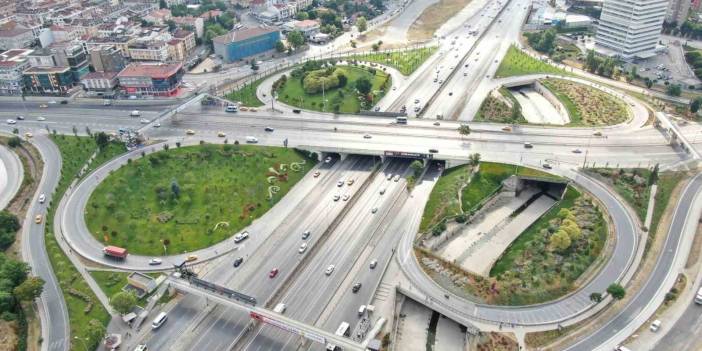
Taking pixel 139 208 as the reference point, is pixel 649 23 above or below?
above

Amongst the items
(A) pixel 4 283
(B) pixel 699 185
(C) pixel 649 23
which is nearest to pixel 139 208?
(A) pixel 4 283

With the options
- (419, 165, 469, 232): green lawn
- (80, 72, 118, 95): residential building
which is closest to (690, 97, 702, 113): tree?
(419, 165, 469, 232): green lawn

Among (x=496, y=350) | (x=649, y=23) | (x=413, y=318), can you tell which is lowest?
(x=413, y=318)

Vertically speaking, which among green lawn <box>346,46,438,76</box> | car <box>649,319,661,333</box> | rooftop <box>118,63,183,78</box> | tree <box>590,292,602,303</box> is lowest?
green lawn <box>346,46,438,76</box>

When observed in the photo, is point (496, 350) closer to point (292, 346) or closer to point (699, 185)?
point (292, 346)

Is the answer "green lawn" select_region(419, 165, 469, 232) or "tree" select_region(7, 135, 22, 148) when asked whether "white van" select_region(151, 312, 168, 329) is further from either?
"tree" select_region(7, 135, 22, 148)

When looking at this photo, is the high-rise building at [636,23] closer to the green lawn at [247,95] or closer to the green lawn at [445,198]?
the green lawn at [445,198]

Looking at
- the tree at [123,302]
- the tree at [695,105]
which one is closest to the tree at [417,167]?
the tree at [123,302]
